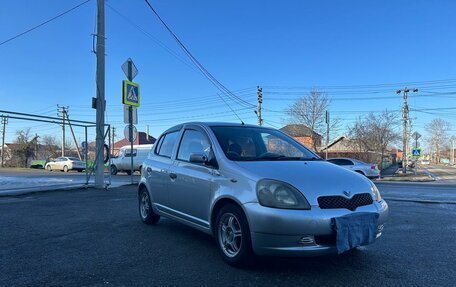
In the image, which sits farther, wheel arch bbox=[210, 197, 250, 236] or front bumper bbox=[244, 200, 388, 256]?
wheel arch bbox=[210, 197, 250, 236]

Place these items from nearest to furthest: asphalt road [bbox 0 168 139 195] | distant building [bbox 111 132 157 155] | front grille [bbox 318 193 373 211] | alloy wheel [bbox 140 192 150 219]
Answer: front grille [bbox 318 193 373 211] → alloy wheel [bbox 140 192 150 219] → asphalt road [bbox 0 168 139 195] → distant building [bbox 111 132 157 155]

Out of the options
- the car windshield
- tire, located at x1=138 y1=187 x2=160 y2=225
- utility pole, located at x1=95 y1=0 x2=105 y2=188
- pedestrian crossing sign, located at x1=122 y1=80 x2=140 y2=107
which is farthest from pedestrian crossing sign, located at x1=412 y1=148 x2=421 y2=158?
tire, located at x1=138 y1=187 x2=160 y2=225

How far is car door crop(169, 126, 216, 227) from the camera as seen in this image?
482 cm

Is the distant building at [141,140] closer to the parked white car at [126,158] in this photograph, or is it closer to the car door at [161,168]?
the parked white car at [126,158]

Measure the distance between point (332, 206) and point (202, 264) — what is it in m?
1.58

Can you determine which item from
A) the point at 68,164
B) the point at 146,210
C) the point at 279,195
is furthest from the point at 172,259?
the point at 68,164

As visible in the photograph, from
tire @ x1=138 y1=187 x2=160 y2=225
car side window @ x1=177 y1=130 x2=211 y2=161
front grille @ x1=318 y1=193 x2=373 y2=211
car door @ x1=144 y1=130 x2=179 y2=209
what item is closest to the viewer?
front grille @ x1=318 y1=193 x2=373 y2=211

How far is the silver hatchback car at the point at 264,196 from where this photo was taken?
379cm

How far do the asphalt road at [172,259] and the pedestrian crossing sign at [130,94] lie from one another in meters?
6.76

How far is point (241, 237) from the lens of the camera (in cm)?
410

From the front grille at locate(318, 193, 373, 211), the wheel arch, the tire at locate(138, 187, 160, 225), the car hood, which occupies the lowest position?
the tire at locate(138, 187, 160, 225)

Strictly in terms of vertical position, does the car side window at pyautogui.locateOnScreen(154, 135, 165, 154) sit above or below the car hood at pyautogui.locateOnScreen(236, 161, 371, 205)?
above

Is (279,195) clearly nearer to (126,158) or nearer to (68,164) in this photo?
(126,158)

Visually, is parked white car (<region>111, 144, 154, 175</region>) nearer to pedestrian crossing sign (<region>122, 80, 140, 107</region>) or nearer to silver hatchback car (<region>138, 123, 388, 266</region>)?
pedestrian crossing sign (<region>122, 80, 140, 107</region>)
